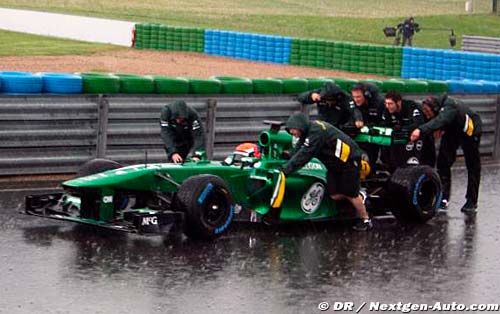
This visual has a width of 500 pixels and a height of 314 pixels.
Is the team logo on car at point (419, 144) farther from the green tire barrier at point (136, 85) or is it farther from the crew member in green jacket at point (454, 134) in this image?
the green tire barrier at point (136, 85)

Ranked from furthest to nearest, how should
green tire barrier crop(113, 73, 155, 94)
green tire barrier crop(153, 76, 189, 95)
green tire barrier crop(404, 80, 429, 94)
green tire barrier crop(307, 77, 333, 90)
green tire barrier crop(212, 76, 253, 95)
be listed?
green tire barrier crop(404, 80, 429, 94) < green tire barrier crop(307, 77, 333, 90) < green tire barrier crop(212, 76, 253, 95) < green tire barrier crop(153, 76, 189, 95) < green tire barrier crop(113, 73, 155, 94)

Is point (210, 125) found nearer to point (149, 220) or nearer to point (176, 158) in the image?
point (176, 158)

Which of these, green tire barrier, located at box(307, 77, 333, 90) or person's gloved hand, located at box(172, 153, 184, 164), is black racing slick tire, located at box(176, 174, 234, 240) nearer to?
person's gloved hand, located at box(172, 153, 184, 164)

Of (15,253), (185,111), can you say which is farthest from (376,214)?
(15,253)

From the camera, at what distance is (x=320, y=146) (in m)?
13.6

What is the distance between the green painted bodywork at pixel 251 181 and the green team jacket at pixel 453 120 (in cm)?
187

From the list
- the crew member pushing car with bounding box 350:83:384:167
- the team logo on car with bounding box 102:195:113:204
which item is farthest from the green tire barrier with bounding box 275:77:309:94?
the team logo on car with bounding box 102:195:113:204

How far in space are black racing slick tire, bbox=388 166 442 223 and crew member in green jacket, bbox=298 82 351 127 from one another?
4.32 ft

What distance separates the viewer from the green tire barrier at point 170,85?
17.5 meters

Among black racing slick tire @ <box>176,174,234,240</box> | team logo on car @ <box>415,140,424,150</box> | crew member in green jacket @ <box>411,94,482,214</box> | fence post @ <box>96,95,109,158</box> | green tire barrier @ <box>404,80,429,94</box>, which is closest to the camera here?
black racing slick tire @ <box>176,174,234,240</box>

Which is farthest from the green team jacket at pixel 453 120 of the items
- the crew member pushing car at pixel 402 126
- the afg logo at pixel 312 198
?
the afg logo at pixel 312 198

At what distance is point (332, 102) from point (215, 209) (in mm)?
3198

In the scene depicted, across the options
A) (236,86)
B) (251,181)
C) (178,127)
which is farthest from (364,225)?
(236,86)

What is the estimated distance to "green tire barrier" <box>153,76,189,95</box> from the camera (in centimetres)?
1753
